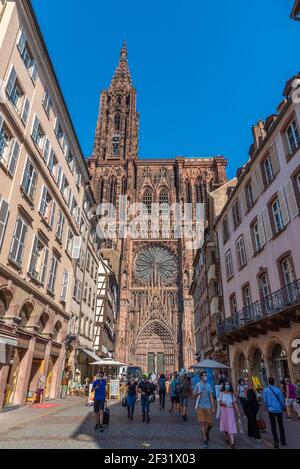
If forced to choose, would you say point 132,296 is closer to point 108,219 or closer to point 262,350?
point 108,219

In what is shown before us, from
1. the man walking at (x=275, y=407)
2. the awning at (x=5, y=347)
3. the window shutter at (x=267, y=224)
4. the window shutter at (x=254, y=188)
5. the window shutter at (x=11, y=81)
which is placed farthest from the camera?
the window shutter at (x=254, y=188)

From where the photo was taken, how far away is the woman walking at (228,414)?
284 inches

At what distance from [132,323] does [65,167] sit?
35.7 m

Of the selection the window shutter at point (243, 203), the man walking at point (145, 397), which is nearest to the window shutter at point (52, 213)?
the man walking at point (145, 397)

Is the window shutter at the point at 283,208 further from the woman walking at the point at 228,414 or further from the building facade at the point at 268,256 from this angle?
the woman walking at the point at 228,414

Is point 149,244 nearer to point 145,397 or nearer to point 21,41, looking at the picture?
point 21,41

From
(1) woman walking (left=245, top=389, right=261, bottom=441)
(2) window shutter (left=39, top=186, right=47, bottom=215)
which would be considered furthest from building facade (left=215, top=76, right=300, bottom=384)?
(2) window shutter (left=39, top=186, right=47, bottom=215)

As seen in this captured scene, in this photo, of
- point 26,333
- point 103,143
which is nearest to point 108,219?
point 103,143

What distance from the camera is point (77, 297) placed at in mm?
24266

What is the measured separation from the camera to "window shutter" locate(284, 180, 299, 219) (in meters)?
13.4

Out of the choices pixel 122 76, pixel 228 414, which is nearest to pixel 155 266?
pixel 228 414

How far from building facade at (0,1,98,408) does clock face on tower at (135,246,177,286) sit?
3261 cm

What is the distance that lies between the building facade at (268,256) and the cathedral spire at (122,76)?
6753 cm

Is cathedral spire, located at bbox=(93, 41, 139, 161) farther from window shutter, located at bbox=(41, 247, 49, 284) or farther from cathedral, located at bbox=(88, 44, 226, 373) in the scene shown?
window shutter, located at bbox=(41, 247, 49, 284)
